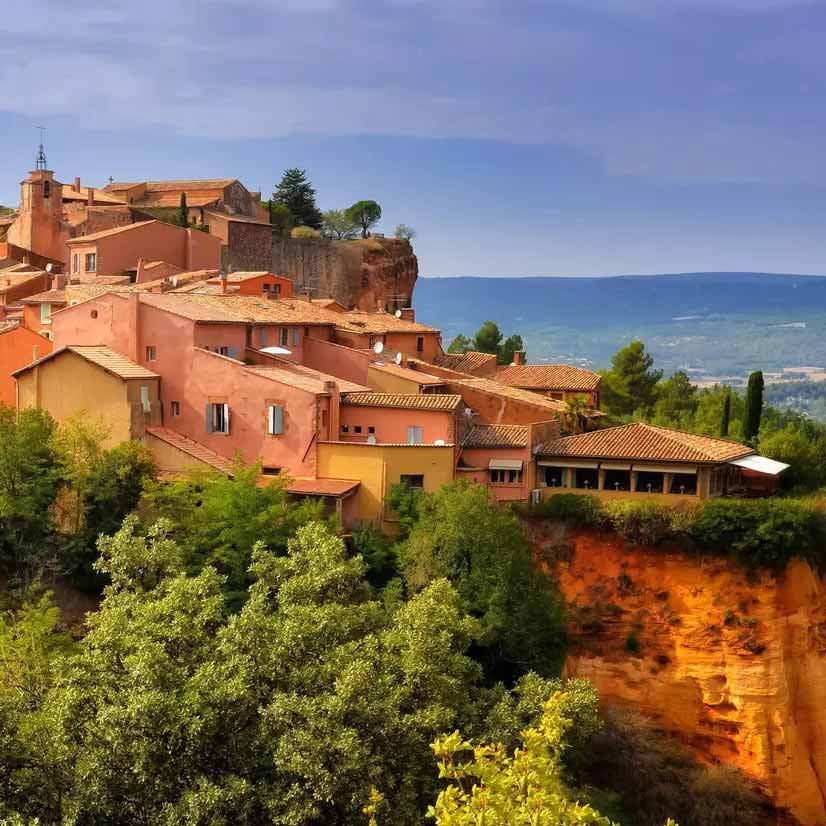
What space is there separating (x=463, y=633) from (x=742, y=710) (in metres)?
14.5

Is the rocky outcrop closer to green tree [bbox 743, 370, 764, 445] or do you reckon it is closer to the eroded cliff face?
green tree [bbox 743, 370, 764, 445]

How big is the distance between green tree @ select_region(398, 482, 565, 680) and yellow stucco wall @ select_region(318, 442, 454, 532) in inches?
56.7

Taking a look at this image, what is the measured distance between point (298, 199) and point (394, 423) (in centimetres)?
5238

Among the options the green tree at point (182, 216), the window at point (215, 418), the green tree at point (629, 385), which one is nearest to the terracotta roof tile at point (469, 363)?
the green tree at point (629, 385)

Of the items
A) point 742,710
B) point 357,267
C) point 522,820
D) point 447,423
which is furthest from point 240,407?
point 357,267

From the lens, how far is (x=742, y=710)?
116ft

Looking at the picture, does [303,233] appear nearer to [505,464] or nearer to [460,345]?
[460,345]

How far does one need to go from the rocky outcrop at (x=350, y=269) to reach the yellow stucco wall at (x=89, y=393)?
107ft

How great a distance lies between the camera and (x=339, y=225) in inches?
3413

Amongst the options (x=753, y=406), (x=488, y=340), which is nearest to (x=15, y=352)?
(x=753, y=406)

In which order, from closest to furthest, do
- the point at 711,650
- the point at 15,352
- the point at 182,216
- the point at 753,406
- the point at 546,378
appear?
the point at 711,650, the point at 15,352, the point at 753,406, the point at 546,378, the point at 182,216

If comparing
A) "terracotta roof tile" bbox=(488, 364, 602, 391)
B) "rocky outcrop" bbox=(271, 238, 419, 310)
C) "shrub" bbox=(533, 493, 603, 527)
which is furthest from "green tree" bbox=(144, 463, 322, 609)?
"rocky outcrop" bbox=(271, 238, 419, 310)

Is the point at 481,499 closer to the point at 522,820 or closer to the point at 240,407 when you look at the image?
the point at 240,407

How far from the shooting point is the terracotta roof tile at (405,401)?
35.3 meters
